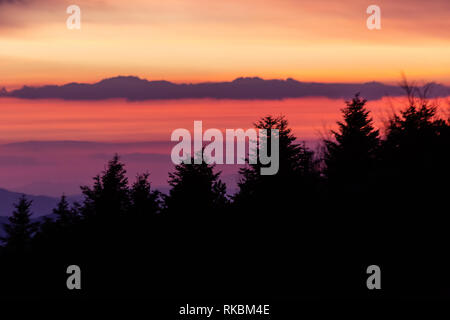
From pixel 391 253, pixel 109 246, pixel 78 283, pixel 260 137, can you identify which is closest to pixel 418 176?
pixel 391 253

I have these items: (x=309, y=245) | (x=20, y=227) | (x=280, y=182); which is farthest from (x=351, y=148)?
(x=20, y=227)

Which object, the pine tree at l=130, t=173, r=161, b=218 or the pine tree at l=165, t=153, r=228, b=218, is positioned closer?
the pine tree at l=165, t=153, r=228, b=218

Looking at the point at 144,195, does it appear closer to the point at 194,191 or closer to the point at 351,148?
the point at 194,191

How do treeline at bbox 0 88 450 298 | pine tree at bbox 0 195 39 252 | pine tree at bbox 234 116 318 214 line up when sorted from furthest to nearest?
pine tree at bbox 0 195 39 252
pine tree at bbox 234 116 318 214
treeline at bbox 0 88 450 298

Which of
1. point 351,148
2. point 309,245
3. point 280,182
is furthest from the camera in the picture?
Result: point 351,148

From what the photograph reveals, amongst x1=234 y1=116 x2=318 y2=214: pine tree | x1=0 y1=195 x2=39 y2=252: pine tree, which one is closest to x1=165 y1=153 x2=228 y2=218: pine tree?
x1=234 y1=116 x2=318 y2=214: pine tree

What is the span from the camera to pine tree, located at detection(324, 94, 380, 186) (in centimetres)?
5916

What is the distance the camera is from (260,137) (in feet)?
282

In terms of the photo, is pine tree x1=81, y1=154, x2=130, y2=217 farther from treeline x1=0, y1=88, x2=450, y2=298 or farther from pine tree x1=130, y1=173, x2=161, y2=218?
treeline x1=0, y1=88, x2=450, y2=298

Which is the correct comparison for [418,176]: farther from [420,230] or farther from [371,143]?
[371,143]

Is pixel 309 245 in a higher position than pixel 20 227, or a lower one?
higher

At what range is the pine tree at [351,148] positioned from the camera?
59.2 m

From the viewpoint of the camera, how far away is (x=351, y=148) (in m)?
73.7

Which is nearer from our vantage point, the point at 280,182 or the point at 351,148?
the point at 280,182
